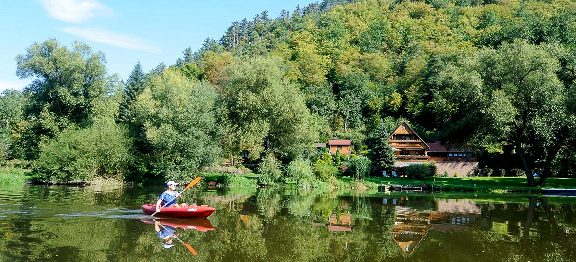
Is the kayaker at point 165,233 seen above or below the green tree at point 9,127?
below

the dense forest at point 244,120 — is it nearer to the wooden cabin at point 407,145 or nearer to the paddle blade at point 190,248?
the wooden cabin at point 407,145

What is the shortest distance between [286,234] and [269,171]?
2989 centimetres

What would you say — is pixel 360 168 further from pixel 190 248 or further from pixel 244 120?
pixel 190 248

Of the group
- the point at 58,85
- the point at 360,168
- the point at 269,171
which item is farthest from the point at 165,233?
the point at 58,85

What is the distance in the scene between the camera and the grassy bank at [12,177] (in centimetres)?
4634

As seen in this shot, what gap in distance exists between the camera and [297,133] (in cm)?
5175

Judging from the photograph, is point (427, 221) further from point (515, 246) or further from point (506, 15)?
point (506, 15)

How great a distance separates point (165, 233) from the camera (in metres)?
18.3

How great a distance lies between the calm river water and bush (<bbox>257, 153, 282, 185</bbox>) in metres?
19.3

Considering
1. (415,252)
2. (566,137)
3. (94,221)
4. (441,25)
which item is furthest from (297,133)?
(441,25)

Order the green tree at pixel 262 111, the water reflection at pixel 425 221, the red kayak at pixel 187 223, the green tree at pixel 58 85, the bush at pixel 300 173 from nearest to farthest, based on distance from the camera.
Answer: the water reflection at pixel 425 221 < the red kayak at pixel 187 223 < the bush at pixel 300 173 < the green tree at pixel 262 111 < the green tree at pixel 58 85

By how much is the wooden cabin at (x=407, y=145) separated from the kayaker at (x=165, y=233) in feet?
180

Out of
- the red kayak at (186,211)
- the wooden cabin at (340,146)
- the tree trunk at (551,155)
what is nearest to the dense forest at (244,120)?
the tree trunk at (551,155)

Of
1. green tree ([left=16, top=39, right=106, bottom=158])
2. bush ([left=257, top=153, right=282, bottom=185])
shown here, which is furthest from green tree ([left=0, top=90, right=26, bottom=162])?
bush ([left=257, top=153, right=282, bottom=185])
